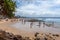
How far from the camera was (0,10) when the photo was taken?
10.7 meters

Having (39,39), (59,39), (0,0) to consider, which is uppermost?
(0,0)

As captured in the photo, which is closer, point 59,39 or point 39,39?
point 39,39

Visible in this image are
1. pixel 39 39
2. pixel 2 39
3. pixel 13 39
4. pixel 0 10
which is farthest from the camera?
pixel 39 39

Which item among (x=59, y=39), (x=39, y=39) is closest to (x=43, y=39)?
(x=39, y=39)

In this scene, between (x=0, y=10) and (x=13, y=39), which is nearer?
(x=13, y=39)

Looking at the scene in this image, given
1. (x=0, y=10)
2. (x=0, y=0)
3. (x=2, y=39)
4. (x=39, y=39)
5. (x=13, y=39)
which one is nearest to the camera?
(x=0, y=0)

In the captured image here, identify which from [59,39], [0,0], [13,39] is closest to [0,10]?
[13,39]

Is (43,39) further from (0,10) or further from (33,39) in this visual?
(0,10)

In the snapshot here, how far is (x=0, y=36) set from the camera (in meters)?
8.44

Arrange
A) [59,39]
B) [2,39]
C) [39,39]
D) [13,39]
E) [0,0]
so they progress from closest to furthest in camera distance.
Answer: [0,0] < [2,39] < [13,39] < [39,39] < [59,39]

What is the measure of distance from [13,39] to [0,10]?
90.1 inches

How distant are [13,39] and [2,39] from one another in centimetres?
101

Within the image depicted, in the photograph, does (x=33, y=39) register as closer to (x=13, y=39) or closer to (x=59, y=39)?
(x=59, y=39)

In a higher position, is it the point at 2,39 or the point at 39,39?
the point at 2,39
